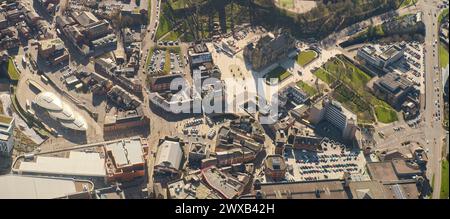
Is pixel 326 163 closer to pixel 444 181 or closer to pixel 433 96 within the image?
pixel 444 181

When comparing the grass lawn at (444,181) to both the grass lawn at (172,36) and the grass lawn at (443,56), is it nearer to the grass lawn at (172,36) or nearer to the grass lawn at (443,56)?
the grass lawn at (443,56)

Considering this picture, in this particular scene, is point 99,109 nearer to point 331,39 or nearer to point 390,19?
point 331,39

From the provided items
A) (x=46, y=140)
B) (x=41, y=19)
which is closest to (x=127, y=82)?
(x=46, y=140)

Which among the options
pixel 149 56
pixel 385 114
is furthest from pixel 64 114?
pixel 385 114

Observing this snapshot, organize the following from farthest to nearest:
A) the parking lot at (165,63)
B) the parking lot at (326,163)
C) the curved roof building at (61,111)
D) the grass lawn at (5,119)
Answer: the parking lot at (165,63) < the curved roof building at (61,111) < the grass lawn at (5,119) < the parking lot at (326,163)

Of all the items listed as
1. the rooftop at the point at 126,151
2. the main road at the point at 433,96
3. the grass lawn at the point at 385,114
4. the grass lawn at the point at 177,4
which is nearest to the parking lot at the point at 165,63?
the grass lawn at the point at 177,4

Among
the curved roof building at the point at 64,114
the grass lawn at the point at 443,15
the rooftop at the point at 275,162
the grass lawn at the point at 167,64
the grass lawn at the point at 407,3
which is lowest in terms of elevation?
the rooftop at the point at 275,162
